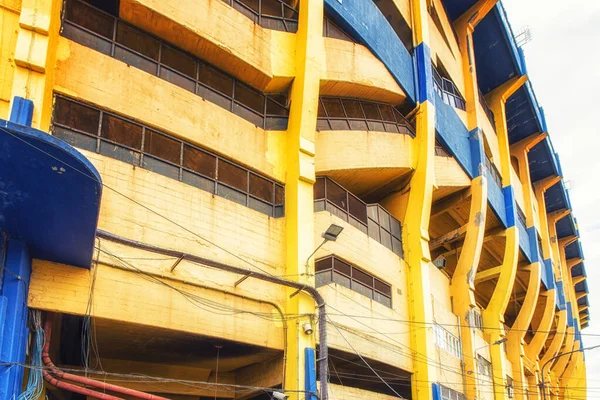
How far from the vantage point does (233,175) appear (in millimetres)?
15469

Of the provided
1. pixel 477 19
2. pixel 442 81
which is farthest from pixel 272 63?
pixel 477 19

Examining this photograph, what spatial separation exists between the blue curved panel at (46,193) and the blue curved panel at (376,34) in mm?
11906

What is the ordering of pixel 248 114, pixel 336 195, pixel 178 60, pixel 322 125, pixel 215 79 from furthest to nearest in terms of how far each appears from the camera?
pixel 322 125, pixel 336 195, pixel 248 114, pixel 215 79, pixel 178 60

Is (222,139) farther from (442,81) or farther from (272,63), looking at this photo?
(442,81)

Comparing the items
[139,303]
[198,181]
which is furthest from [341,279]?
[139,303]

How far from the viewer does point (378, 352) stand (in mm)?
17578

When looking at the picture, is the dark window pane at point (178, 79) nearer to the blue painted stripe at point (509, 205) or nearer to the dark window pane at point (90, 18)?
the dark window pane at point (90, 18)

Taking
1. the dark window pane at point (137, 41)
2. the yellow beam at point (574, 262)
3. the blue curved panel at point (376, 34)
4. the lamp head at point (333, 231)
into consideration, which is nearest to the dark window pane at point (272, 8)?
the blue curved panel at point (376, 34)

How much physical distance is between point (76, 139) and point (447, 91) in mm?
→ 18243

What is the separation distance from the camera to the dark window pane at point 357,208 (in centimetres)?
1906

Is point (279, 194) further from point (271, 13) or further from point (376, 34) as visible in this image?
point (376, 34)

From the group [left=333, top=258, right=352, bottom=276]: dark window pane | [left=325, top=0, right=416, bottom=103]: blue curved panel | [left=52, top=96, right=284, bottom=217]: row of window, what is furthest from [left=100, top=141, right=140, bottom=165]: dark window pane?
[left=325, top=0, right=416, bottom=103]: blue curved panel

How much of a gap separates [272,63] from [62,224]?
349 inches

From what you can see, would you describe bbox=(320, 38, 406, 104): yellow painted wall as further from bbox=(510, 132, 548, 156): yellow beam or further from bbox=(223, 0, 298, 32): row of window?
bbox=(510, 132, 548, 156): yellow beam
